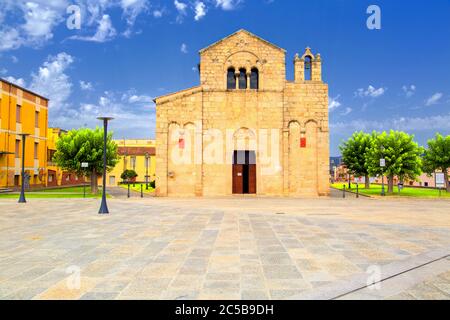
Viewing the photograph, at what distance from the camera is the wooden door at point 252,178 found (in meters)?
30.6

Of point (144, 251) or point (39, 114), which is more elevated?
point (39, 114)

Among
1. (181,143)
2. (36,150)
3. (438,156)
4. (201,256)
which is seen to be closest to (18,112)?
(36,150)

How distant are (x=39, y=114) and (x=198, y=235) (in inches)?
1723

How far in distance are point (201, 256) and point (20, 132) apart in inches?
1650

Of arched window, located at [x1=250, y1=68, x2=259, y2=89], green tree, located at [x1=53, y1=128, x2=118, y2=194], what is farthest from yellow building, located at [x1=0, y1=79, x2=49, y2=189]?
arched window, located at [x1=250, y1=68, x2=259, y2=89]

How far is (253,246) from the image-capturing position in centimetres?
896

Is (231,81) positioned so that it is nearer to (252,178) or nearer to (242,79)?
(242,79)

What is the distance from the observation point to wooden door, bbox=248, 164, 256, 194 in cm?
3061

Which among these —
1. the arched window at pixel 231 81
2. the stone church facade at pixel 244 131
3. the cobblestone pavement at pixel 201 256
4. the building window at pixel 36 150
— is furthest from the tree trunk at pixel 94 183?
the cobblestone pavement at pixel 201 256

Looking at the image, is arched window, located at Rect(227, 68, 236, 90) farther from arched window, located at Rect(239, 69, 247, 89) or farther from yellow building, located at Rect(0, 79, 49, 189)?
yellow building, located at Rect(0, 79, 49, 189)

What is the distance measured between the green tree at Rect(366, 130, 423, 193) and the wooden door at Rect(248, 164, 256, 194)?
477 inches

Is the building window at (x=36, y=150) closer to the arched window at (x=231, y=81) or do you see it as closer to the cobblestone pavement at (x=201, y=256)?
the arched window at (x=231, y=81)
